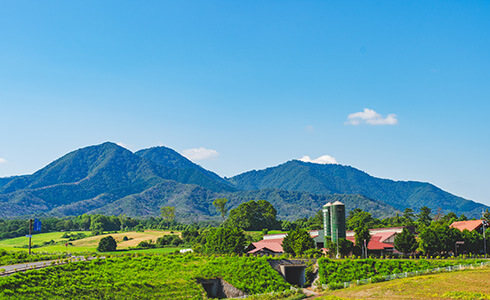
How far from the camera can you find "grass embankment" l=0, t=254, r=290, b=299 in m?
51.7

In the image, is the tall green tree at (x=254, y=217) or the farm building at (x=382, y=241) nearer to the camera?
the farm building at (x=382, y=241)

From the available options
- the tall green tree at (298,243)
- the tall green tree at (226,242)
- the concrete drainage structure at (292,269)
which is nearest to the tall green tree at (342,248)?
the tall green tree at (298,243)

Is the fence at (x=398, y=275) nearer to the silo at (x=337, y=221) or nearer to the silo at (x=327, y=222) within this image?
the silo at (x=337, y=221)

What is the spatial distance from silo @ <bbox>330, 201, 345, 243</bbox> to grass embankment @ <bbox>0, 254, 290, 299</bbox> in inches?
916

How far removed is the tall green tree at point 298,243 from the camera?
84.7 meters

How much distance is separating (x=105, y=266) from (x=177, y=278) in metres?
11.0

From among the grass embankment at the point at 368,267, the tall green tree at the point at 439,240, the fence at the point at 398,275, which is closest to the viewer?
the fence at the point at 398,275

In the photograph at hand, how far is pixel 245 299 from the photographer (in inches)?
2319

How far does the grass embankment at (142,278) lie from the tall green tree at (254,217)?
8695cm

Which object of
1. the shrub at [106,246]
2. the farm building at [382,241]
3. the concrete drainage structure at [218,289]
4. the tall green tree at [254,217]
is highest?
the tall green tree at [254,217]

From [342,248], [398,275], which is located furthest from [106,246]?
[398,275]

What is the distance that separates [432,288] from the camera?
176ft

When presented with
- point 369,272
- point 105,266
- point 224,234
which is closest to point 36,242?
point 224,234

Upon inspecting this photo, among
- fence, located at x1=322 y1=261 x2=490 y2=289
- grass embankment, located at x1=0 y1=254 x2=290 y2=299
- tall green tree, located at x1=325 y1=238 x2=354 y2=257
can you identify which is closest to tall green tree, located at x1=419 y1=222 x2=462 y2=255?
tall green tree, located at x1=325 y1=238 x2=354 y2=257
